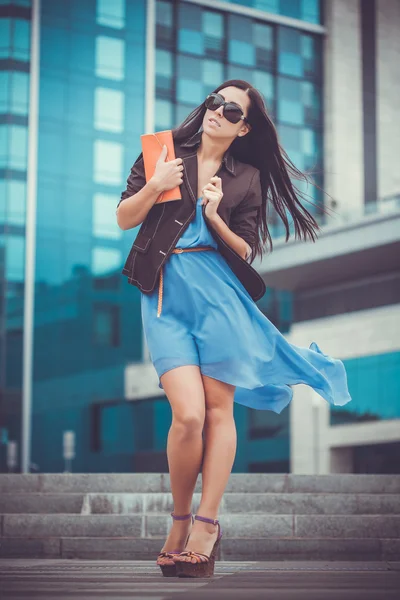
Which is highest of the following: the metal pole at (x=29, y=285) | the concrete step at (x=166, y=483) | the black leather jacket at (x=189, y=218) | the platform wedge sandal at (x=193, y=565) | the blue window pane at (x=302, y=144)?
the blue window pane at (x=302, y=144)

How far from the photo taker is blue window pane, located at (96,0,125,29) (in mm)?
50344

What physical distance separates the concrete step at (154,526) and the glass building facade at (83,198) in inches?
1564

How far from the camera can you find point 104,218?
4969 centimetres

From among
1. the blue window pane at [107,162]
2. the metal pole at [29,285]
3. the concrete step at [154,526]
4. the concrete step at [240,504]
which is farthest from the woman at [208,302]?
the blue window pane at [107,162]

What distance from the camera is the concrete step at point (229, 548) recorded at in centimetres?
646

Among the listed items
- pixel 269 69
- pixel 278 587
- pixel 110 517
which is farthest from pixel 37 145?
pixel 278 587

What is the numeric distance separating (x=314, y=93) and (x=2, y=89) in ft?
51.6

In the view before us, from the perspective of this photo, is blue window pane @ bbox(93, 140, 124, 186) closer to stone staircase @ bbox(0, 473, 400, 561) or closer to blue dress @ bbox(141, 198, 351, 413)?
stone staircase @ bbox(0, 473, 400, 561)

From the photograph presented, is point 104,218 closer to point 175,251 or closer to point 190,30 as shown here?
point 190,30

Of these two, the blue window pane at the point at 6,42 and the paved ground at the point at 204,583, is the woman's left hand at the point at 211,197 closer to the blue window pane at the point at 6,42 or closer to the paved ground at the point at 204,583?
the paved ground at the point at 204,583

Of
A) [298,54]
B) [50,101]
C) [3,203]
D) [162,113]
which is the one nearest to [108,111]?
[162,113]

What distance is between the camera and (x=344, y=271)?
4388cm

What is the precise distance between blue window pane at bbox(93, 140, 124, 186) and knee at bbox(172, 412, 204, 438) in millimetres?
46048

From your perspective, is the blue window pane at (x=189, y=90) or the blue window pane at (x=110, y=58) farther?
the blue window pane at (x=189, y=90)
